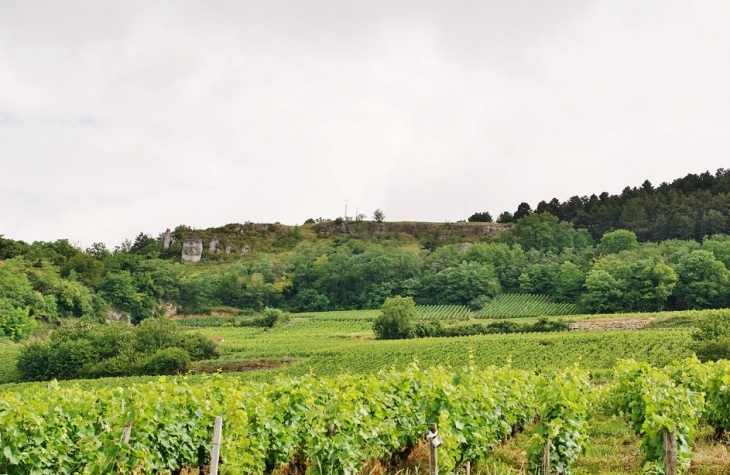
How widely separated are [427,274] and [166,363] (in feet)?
163

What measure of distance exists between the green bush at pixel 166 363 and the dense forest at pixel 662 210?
8446cm

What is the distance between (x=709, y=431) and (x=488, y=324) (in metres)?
44.6

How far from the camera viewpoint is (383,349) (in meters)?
45.2

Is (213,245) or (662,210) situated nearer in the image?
(662,210)

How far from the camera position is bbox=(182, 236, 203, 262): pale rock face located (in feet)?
405

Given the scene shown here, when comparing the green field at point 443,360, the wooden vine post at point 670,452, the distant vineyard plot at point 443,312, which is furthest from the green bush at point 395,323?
the wooden vine post at point 670,452

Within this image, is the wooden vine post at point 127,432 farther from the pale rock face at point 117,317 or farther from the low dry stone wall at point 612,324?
the pale rock face at point 117,317

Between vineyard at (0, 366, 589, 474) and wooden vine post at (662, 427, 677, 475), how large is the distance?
1.58 meters

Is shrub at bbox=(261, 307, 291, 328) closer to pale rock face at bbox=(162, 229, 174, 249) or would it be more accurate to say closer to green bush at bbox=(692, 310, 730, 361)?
green bush at bbox=(692, 310, 730, 361)

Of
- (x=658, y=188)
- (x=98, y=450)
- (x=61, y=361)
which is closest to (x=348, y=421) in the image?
(x=98, y=450)

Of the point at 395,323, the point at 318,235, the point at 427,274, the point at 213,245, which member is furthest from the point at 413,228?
the point at 395,323

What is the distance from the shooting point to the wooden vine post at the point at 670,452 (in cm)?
761

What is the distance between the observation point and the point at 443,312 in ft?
250

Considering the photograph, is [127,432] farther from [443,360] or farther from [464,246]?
[464,246]
